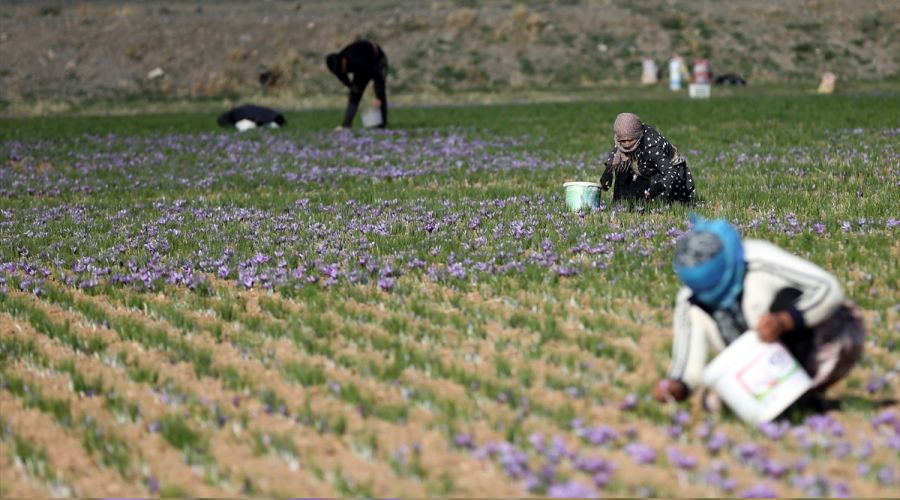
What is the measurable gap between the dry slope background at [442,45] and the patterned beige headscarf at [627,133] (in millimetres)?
38476

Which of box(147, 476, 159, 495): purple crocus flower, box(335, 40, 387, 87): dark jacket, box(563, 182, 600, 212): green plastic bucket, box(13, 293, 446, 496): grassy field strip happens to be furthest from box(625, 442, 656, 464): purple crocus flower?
box(335, 40, 387, 87): dark jacket

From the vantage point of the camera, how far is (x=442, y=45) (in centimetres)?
5956

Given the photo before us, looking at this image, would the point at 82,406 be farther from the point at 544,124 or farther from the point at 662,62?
the point at 662,62

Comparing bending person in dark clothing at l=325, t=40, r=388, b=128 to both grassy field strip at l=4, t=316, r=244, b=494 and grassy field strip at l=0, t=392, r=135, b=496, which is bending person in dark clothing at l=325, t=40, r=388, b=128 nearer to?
grassy field strip at l=4, t=316, r=244, b=494

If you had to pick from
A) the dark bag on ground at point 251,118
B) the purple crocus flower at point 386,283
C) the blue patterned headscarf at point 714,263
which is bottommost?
the dark bag on ground at point 251,118

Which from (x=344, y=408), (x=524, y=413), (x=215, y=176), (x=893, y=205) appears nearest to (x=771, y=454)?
(x=524, y=413)

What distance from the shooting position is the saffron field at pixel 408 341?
5703 mm

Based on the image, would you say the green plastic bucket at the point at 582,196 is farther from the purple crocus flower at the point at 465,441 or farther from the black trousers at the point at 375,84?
the black trousers at the point at 375,84

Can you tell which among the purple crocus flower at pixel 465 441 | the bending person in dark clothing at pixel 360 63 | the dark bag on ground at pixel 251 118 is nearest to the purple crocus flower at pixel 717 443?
the purple crocus flower at pixel 465 441

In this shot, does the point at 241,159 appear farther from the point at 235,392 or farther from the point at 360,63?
the point at 235,392

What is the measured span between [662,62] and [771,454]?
52469 millimetres

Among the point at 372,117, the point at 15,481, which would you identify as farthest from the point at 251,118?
the point at 15,481

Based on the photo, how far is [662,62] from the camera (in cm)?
5628

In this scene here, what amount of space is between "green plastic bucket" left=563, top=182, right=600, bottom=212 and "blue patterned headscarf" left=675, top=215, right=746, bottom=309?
22.0 ft
